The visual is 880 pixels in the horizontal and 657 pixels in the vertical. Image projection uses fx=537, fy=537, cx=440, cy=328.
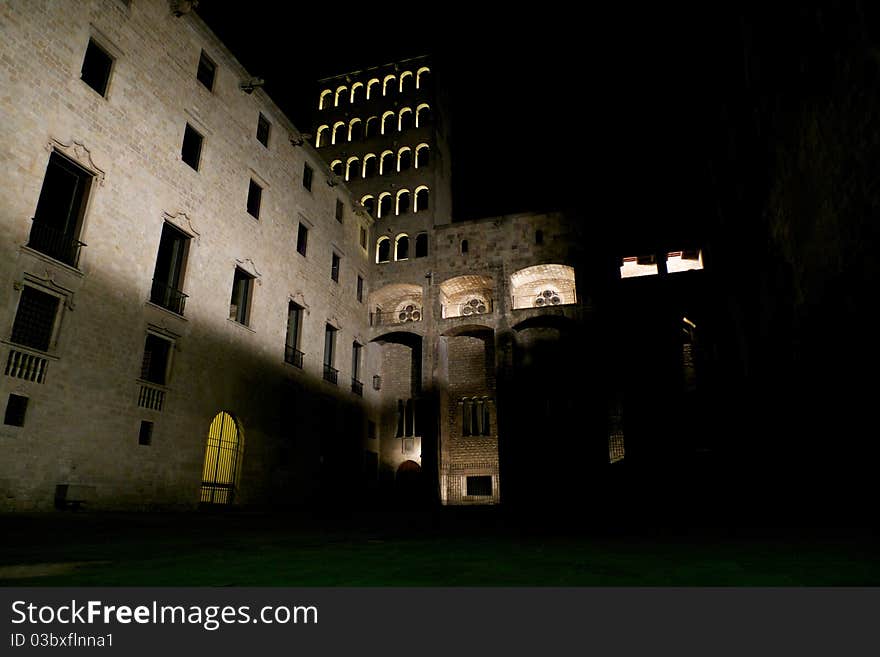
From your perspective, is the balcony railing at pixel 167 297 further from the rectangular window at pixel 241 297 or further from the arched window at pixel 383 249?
the arched window at pixel 383 249

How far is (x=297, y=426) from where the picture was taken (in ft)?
68.2

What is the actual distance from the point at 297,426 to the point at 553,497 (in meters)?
10.2

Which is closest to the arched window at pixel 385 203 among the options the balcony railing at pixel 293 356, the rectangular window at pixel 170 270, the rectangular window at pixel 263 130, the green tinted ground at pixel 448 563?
the rectangular window at pixel 263 130

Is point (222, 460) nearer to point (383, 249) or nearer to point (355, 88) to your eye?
point (383, 249)

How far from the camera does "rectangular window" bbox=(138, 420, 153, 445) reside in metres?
14.0

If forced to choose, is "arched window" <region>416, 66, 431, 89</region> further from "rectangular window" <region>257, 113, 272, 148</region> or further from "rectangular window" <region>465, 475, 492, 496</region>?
"rectangular window" <region>465, 475, 492, 496</region>

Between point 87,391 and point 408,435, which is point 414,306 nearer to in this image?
point 408,435

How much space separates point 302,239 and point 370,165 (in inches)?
417

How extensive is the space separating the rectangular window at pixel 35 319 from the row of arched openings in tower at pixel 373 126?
23011 mm

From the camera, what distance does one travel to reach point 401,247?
29.7 metres

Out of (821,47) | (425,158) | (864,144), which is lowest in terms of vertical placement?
(864,144)

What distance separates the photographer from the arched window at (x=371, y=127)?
105 feet
